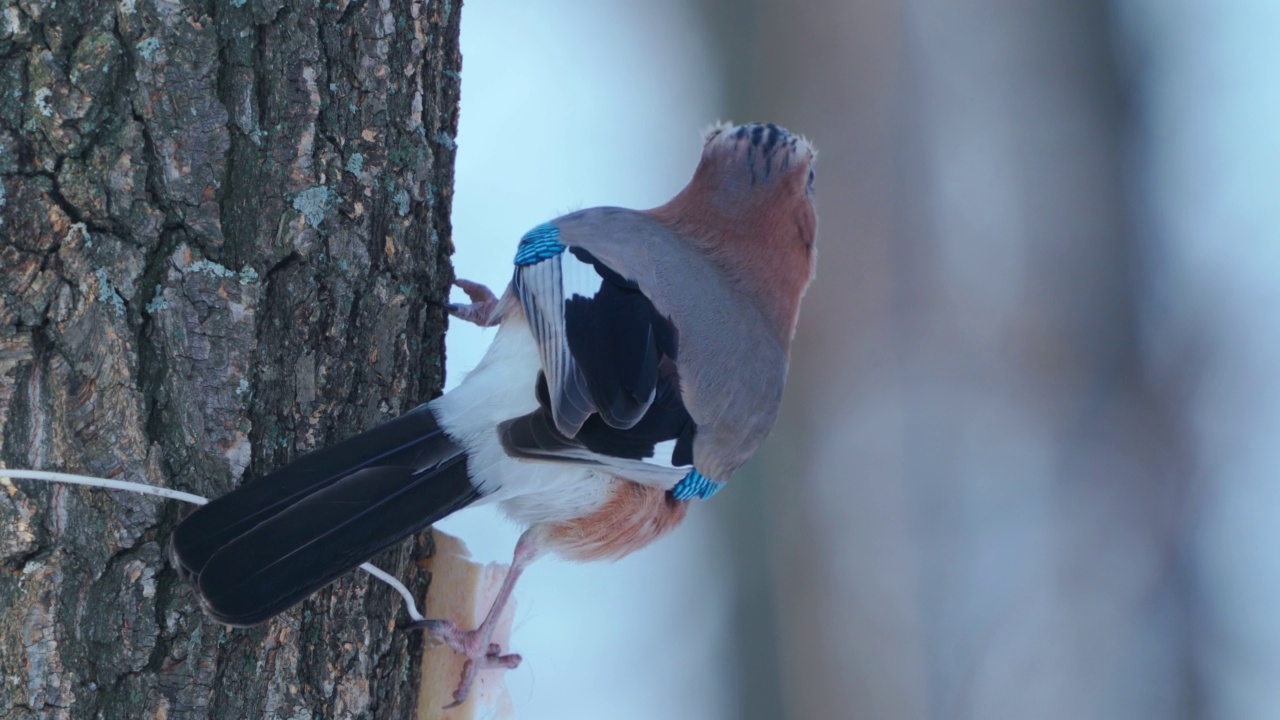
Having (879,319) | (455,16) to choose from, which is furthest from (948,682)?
(455,16)

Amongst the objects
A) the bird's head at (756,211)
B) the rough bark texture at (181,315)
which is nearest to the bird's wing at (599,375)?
the rough bark texture at (181,315)

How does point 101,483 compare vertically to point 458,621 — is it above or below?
above

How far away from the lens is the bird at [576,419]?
1659mm

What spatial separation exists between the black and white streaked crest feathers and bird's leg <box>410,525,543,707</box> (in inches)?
13.7

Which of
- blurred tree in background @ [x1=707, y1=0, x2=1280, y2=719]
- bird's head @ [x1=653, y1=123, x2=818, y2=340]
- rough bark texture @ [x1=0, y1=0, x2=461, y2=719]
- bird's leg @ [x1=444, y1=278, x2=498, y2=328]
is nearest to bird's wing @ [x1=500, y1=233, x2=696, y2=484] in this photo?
bird's leg @ [x1=444, y1=278, x2=498, y2=328]

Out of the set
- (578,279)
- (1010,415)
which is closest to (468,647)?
(578,279)

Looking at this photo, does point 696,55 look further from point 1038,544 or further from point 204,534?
point 204,534

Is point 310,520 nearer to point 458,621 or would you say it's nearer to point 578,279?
point 458,621

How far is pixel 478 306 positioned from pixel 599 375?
502mm

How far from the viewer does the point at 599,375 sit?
1.93 metres

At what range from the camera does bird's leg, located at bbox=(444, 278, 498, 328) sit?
2.23m

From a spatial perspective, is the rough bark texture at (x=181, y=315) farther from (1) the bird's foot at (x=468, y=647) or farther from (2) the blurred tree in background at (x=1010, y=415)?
(2) the blurred tree in background at (x=1010, y=415)

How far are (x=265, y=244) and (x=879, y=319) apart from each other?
3.19 metres

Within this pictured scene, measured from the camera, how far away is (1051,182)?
4.51 m
